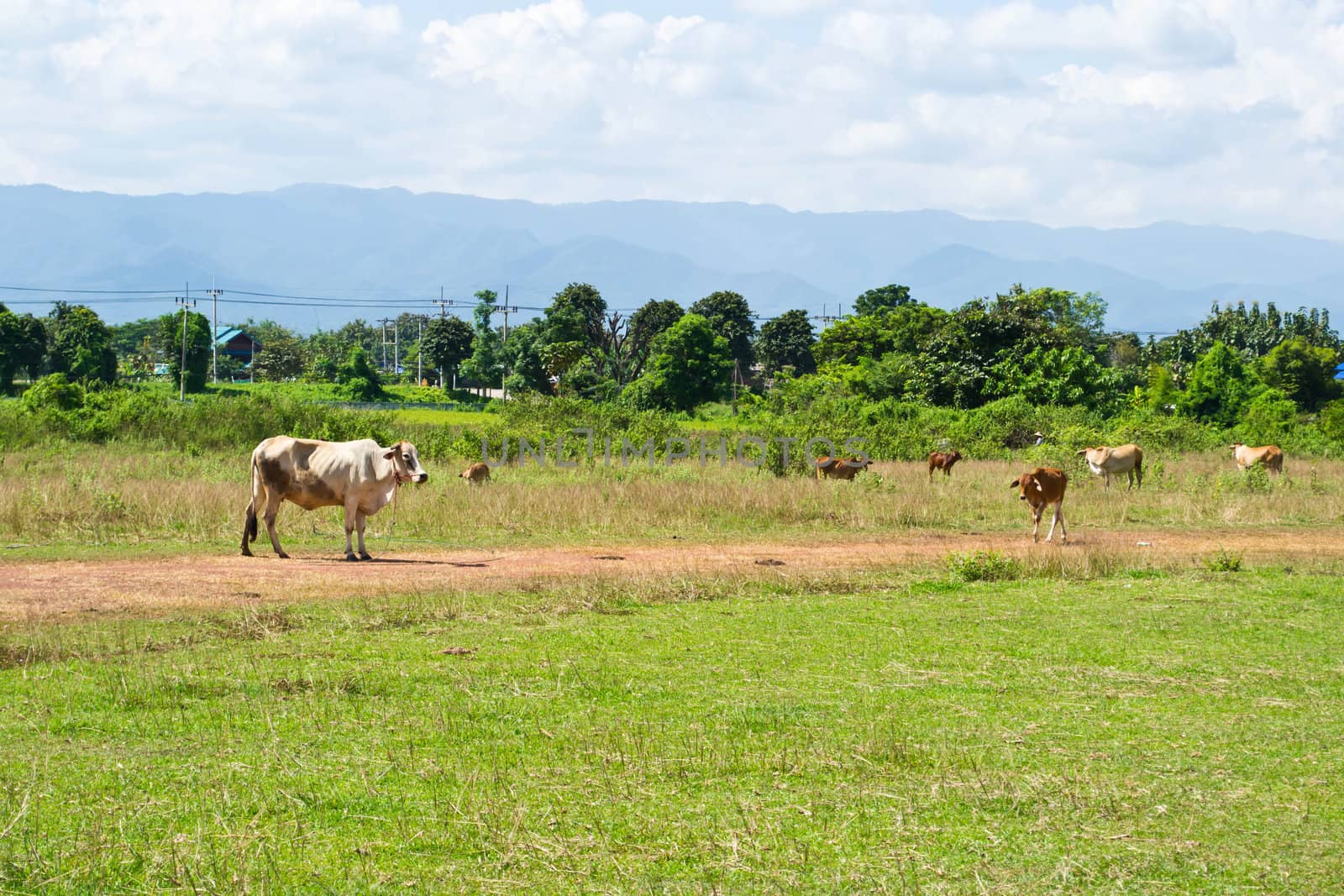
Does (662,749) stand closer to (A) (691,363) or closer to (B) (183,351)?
(A) (691,363)

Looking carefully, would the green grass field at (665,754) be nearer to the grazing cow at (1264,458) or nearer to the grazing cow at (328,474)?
the grazing cow at (328,474)

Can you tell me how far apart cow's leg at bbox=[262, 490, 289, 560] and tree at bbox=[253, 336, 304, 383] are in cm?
8907

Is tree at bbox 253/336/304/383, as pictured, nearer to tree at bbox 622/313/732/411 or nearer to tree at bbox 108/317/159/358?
tree at bbox 108/317/159/358

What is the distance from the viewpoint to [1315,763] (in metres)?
6.94

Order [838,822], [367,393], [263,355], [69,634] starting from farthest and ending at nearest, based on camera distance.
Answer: [263,355], [367,393], [69,634], [838,822]

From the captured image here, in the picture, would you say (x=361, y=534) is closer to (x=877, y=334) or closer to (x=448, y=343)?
(x=877, y=334)

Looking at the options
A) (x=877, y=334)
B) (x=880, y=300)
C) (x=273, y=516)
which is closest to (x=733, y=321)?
(x=880, y=300)

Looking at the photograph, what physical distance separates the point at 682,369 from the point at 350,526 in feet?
165

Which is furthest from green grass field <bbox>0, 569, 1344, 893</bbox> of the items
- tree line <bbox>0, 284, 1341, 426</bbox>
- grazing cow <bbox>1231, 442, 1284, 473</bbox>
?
tree line <bbox>0, 284, 1341, 426</bbox>

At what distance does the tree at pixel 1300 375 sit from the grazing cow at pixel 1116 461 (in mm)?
39059

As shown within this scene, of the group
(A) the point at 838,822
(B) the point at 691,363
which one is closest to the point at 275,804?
(A) the point at 838,822

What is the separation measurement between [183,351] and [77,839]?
7103 centimetres

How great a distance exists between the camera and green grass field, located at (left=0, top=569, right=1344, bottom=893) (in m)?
5.33

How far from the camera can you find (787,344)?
92000mm
